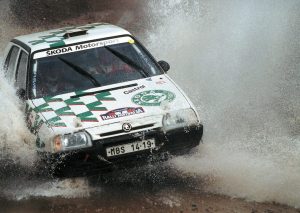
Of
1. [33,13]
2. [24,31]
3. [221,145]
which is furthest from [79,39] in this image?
[33,13]

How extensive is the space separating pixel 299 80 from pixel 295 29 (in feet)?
10.5

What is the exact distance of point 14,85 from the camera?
300 inches

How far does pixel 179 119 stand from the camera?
20.7 ft

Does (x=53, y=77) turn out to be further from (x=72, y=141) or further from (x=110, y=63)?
(x=72, y=141)

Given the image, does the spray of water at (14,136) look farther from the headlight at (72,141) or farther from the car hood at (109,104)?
the headlight at (72,141)

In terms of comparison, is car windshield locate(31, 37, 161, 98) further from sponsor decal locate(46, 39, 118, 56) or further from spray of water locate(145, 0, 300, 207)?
spray of water locate(145, 0, 300, 207)

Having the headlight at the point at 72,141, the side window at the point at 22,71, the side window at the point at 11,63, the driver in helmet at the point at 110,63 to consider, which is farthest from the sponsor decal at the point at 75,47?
the headlight at the point at 72,141

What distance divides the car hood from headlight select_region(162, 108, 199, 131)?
0.23 ft

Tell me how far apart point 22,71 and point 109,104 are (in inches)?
57.9

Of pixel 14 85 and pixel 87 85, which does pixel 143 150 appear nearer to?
pixel 87 85

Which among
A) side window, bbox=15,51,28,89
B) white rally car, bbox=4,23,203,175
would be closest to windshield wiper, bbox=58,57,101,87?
white rally car, bbox=4,23,203,175

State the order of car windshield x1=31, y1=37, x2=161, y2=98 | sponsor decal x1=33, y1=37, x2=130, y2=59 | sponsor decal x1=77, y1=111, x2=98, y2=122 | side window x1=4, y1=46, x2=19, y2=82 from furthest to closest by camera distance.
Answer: side window x1=4, y1=46, x2=19, y2=82 → sponsor decal x1=33, y1=37, x2=130, y2=59 → car windshield x1=31, y1=37, x2=161, y2=98 → sponsor decal x1=77, y1=111, x2=98, y2=122

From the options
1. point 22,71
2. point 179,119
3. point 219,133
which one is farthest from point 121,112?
point 219,133

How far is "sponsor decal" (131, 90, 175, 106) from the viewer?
6492 mm
